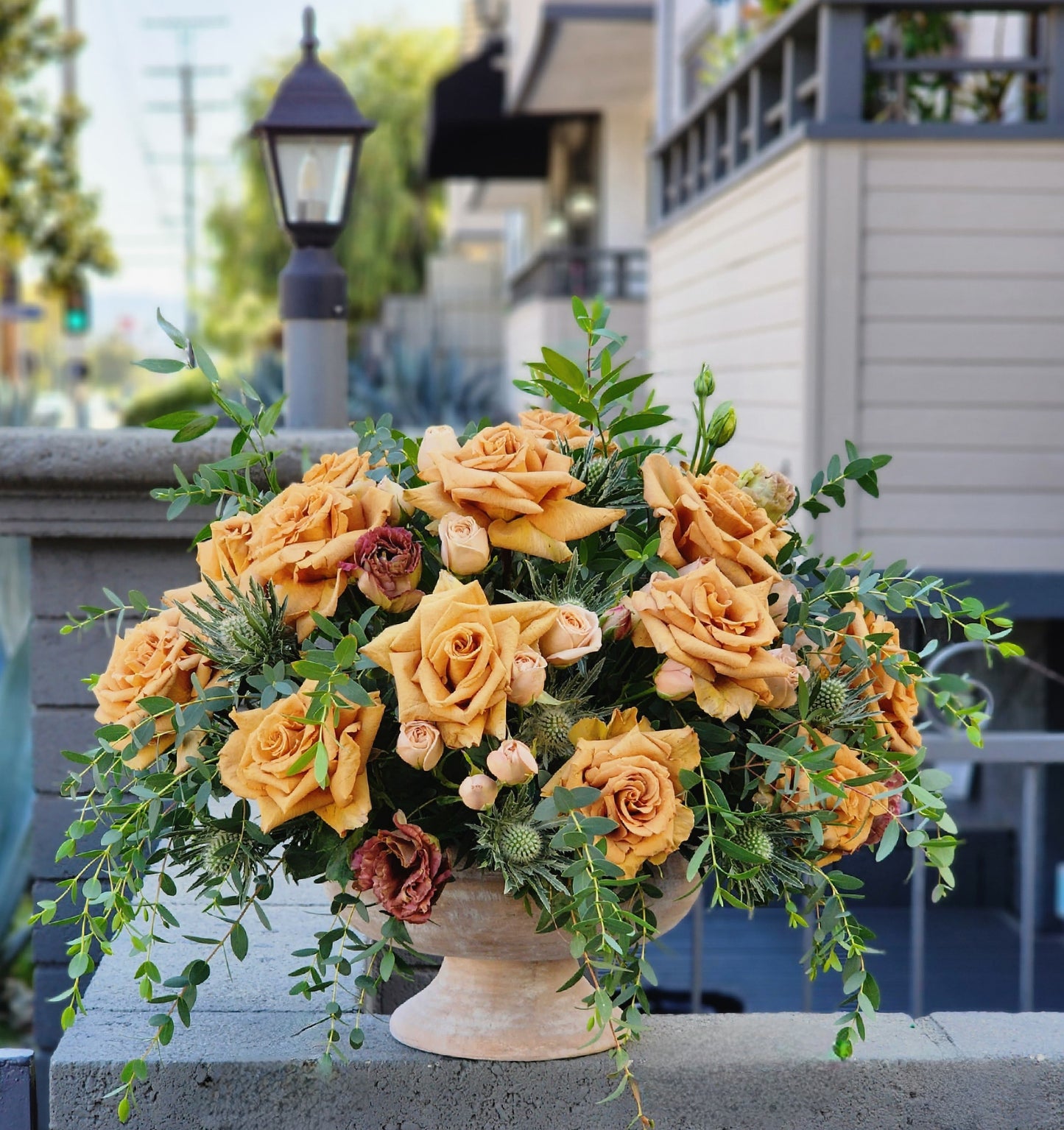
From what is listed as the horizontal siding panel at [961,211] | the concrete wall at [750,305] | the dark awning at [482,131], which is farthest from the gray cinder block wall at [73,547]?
the dark awning at [482,131]

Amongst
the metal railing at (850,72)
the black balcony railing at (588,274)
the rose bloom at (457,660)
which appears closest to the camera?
the rose bloom at (457,660)

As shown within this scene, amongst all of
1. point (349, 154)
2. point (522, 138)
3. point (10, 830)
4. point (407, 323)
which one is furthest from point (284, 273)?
point (407, 323)

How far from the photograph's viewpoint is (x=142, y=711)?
1495mm

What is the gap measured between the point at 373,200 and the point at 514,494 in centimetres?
2983

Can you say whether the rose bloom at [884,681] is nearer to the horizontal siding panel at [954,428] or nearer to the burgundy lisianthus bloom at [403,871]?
the burgundy lisianthus bloom at [403,871]

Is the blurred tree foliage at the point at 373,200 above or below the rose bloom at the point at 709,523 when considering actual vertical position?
above

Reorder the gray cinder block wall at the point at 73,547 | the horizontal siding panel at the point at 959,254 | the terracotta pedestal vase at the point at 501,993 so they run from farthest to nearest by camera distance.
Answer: the horizontal siding panel at the point at 959,254
the gray cinder block wall at the point at 73,547
the terracotta pedestal vase at the point at 501,993

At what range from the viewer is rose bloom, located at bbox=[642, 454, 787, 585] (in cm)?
144

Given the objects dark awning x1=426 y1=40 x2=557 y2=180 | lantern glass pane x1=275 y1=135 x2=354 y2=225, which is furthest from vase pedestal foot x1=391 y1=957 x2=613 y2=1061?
dark awning x1=426 y1=40 x2=557 y2=180

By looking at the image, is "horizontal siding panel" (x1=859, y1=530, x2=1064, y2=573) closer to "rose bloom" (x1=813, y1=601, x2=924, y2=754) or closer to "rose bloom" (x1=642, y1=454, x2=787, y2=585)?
"rose bloom" (x1=813, y1=601, x2=924, y2=754)

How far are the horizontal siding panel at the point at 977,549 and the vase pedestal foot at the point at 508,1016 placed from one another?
3620 millimetres

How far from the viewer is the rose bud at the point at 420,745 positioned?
1332mm

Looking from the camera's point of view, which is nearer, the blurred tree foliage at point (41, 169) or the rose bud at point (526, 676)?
the rose bud at point (526, 676)

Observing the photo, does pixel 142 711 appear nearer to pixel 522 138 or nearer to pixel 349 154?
pixel 349 154
